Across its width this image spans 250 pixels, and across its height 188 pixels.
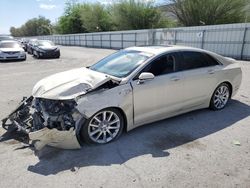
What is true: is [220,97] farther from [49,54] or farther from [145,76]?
[49,54]

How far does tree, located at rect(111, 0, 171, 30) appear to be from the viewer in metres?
36.1

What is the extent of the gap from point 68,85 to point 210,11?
25776 mm

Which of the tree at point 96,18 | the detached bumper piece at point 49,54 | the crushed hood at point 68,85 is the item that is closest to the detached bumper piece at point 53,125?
the crushed hood at point 68,85

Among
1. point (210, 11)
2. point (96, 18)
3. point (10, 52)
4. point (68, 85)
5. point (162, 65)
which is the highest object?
point (96, 18)

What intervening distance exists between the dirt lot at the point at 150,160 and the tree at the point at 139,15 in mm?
32951

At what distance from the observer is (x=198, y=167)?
11.1ft

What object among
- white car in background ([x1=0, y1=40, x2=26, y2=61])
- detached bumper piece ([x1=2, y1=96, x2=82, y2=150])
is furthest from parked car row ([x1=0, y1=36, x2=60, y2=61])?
detached bumper piece ([x1=2, y1=96, x2=82, y2=150])

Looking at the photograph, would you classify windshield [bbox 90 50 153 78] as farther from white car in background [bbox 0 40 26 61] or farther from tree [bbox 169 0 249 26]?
tree [bbox 169 0 249 26]

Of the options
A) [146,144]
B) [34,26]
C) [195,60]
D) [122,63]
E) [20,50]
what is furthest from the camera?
[34,26]

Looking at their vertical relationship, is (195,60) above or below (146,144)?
above

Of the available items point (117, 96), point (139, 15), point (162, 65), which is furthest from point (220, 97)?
point (139, 15)

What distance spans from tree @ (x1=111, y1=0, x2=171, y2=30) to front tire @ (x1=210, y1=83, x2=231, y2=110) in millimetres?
31276

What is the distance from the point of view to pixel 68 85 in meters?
3.98

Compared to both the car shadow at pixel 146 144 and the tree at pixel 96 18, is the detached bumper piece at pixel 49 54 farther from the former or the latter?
the tree at pixel 96 18
